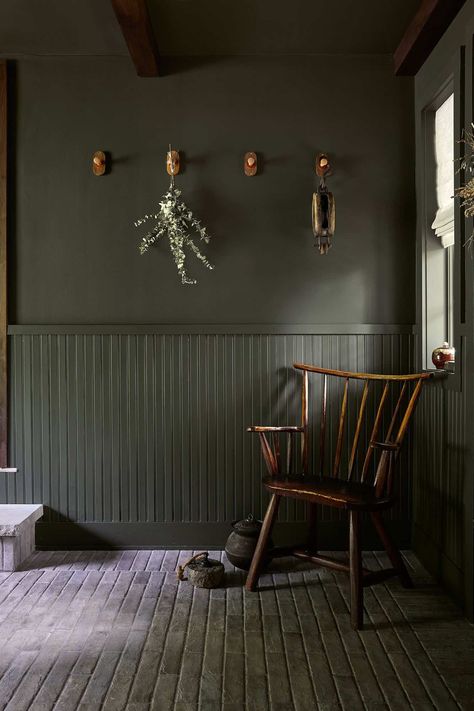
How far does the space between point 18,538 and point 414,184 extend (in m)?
2.98

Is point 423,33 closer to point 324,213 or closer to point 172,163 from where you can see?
point 324,213

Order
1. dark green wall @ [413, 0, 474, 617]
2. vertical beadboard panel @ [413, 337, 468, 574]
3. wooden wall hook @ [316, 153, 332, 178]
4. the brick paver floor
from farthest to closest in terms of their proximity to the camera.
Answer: wooden wall hook @ [316, 153, 332, 178] → vertical beadboard panel @ [413, 337, 468, 574] → dark green wall @ [413, 0, 474, 617] → the brick paver floor

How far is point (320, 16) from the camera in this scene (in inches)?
120

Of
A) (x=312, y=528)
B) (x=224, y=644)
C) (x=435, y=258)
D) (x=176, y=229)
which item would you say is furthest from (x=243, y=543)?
(x=435, y=258)

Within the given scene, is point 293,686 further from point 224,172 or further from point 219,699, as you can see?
point 224,172

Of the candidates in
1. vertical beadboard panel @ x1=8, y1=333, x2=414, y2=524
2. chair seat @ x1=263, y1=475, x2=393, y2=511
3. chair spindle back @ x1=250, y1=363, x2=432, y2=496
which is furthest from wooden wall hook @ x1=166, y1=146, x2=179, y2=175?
chair seat @ x1=263, y1=475, x2=393, y2=511

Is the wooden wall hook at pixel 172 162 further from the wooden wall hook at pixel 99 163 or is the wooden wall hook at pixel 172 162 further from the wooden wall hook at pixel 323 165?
the wooden wall hook at pixel 323 165

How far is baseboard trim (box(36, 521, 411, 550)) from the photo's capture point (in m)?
3.42

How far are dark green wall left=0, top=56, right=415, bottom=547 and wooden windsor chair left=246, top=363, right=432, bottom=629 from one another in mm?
231

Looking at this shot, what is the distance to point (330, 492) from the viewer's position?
8.75ft

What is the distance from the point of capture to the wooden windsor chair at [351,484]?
102 inches

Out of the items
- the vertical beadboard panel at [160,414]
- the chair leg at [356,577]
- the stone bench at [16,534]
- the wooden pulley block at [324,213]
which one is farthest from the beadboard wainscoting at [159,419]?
the chair leg at [356,577]

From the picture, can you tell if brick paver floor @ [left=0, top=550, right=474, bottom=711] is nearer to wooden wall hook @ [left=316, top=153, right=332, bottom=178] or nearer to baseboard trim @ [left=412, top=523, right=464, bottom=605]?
baseboard trim @ [left=412, top=523, right=464, bottom=605]

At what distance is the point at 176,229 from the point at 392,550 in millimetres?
2041
